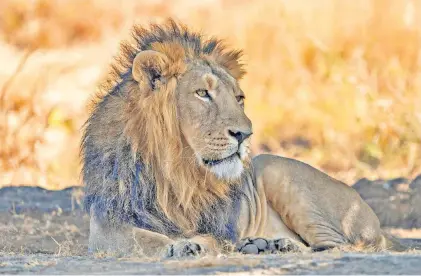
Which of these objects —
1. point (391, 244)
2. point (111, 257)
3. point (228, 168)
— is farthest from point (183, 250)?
point (391, 244)

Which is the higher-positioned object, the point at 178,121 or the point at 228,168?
the point at 178,121

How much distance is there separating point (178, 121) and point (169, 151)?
17cm

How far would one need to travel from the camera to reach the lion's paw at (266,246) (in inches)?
251

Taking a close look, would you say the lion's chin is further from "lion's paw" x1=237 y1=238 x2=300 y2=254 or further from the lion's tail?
the lion's tail

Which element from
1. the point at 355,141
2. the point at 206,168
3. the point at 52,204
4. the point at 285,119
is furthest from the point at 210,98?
the point at 285,119

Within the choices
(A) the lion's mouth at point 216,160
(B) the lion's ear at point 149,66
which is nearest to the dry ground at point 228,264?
(A) the lion's mouth at point 216,160

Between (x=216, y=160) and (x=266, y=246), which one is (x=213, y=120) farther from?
(x=266, y=246)

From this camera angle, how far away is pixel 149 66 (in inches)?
254

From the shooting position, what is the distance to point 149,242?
6.17 meters

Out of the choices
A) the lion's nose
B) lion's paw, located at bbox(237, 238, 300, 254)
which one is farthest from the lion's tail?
the lion's nose

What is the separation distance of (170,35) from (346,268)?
2134 mm

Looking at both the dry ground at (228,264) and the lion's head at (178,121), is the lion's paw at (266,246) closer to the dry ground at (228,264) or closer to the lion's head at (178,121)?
the lion's head at (178,121)

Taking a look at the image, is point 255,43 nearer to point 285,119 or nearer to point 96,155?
point 285,119

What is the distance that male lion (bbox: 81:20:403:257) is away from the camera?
626 centimetres
